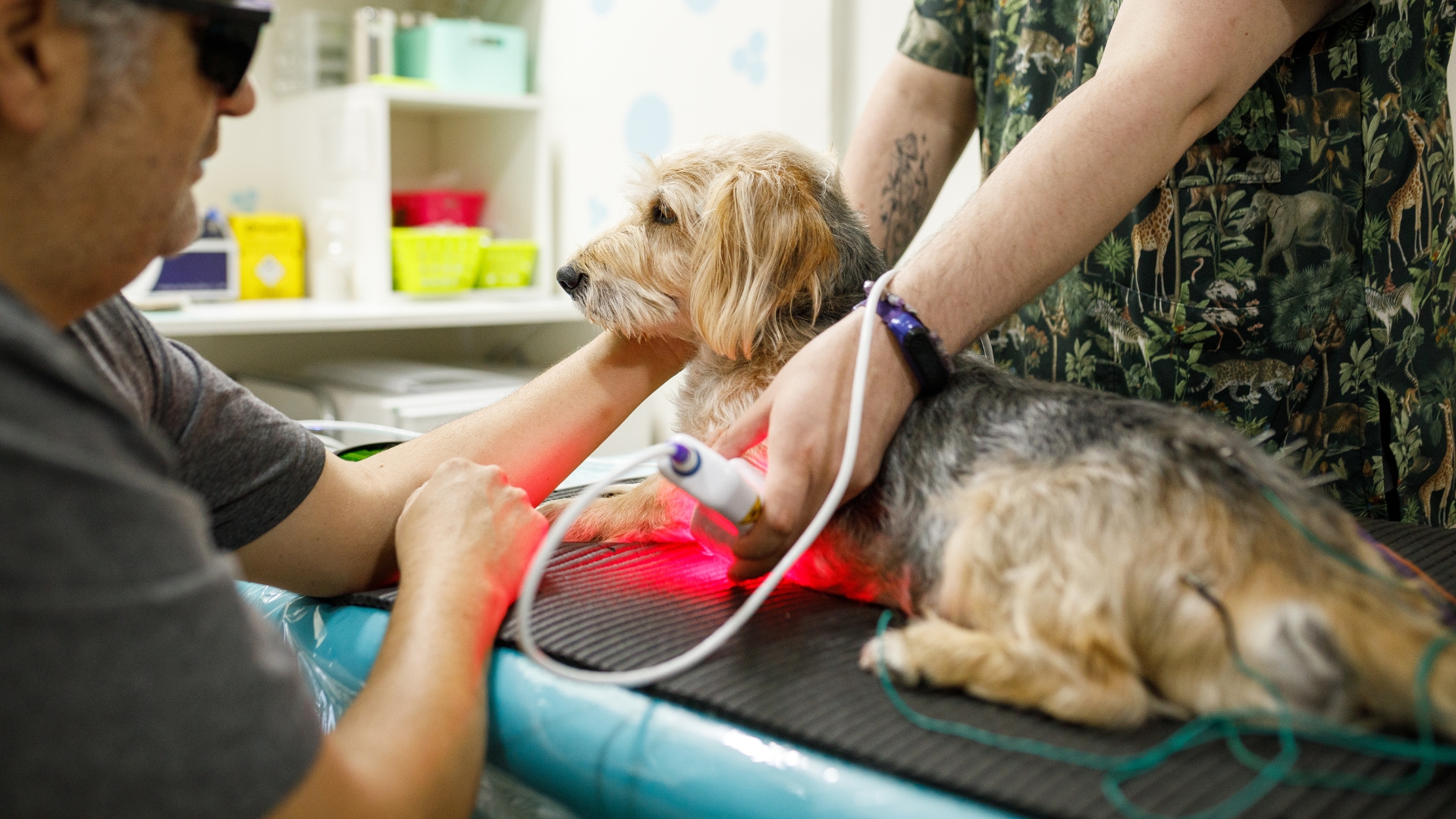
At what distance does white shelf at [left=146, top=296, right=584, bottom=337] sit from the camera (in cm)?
266

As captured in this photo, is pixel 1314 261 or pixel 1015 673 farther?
pixel 1314 261

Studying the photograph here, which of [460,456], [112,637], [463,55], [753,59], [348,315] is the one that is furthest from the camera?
[463,55]

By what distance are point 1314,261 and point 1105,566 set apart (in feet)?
2.35

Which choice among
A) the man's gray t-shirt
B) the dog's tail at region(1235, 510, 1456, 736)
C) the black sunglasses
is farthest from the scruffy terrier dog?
the black sunglasses

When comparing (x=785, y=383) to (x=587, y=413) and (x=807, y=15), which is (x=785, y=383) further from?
(x=807, y=15)

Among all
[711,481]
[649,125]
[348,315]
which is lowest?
[348,315]

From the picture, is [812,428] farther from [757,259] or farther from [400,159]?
[400,159]

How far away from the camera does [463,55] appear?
3.43 meters

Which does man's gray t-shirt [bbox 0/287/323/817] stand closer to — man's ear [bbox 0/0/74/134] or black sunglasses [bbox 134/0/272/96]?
man's ear [bbox 0/0/74/134]

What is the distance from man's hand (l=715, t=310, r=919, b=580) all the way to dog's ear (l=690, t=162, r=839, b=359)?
0.28 m

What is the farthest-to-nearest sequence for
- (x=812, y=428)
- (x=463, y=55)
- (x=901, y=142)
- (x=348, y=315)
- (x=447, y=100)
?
(x=463, y=55) < (x=447, y=100) < (x=348, y=315) < (x=901, y=142) < (x=812, y=428)

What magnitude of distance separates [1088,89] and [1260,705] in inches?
24.4

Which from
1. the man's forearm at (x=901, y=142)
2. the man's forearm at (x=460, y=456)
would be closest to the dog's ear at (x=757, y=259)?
the man's forearm at (x=460, y=456)

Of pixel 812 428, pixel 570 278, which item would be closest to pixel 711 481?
pixel 812 428
